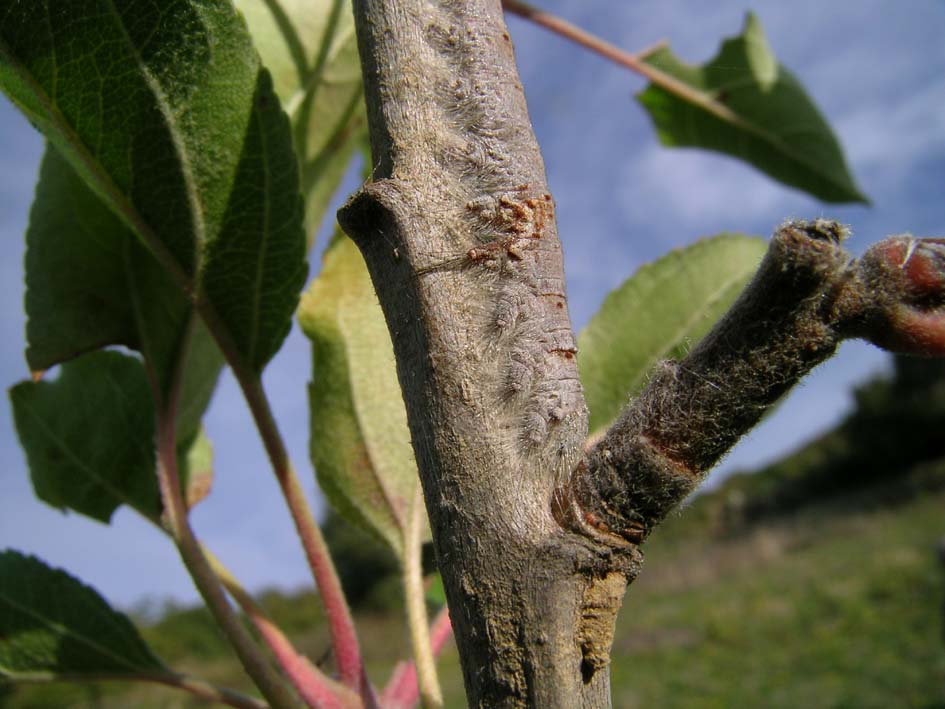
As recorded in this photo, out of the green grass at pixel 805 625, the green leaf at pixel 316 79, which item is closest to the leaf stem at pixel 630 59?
the green leaf at pixel 316 79

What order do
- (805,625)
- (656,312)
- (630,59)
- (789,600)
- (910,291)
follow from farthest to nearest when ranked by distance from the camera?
(789,600), (805,625), (630,59), (656,312), (910,291)

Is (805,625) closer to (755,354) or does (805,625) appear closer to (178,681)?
(178,681)

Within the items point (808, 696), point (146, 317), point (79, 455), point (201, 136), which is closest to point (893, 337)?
point (201, 136)

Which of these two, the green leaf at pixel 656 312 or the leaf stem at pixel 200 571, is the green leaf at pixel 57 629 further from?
the green leaf at pixel 656 312

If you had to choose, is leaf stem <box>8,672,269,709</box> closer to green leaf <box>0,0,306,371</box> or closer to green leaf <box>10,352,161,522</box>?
green leaf <box>10,352,161,522</box>

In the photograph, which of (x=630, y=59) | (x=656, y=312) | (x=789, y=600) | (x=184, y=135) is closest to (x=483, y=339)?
(x=184, y=135)

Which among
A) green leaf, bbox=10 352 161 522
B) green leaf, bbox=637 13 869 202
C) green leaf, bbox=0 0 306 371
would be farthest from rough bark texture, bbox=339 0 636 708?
green leaf, bbox=637 13 869 202

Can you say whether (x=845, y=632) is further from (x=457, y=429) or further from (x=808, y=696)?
(x=457, y=429)
